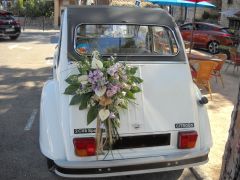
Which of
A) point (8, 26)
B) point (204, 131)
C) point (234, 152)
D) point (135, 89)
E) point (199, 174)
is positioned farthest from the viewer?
point (8, 26)

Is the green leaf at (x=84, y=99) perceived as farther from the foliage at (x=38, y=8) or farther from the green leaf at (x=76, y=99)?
the foliage at (x=38, y=8)

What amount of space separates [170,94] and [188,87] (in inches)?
9.9

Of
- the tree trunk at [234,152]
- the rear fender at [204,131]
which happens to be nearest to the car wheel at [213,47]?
the rear fender at [204,131]

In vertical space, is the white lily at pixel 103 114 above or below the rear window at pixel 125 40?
below

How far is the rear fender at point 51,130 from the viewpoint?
394 centimetres

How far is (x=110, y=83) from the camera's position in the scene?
3756 millimetres

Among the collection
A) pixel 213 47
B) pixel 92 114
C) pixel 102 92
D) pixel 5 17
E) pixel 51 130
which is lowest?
pixel 213 47

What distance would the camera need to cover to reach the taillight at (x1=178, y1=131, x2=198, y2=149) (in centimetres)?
417

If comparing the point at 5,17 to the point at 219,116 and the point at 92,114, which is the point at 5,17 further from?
the point at 92,114

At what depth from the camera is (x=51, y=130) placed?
4.12 metres

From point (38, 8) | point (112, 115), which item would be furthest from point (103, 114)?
point (38, 8)

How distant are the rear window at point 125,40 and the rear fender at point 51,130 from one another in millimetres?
687

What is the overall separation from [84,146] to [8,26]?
1801 cm

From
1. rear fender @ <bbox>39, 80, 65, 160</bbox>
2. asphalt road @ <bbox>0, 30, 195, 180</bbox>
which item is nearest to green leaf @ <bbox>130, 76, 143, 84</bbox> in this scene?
rear fender @ <bbox>39, 80, 65, 160</bbox>
